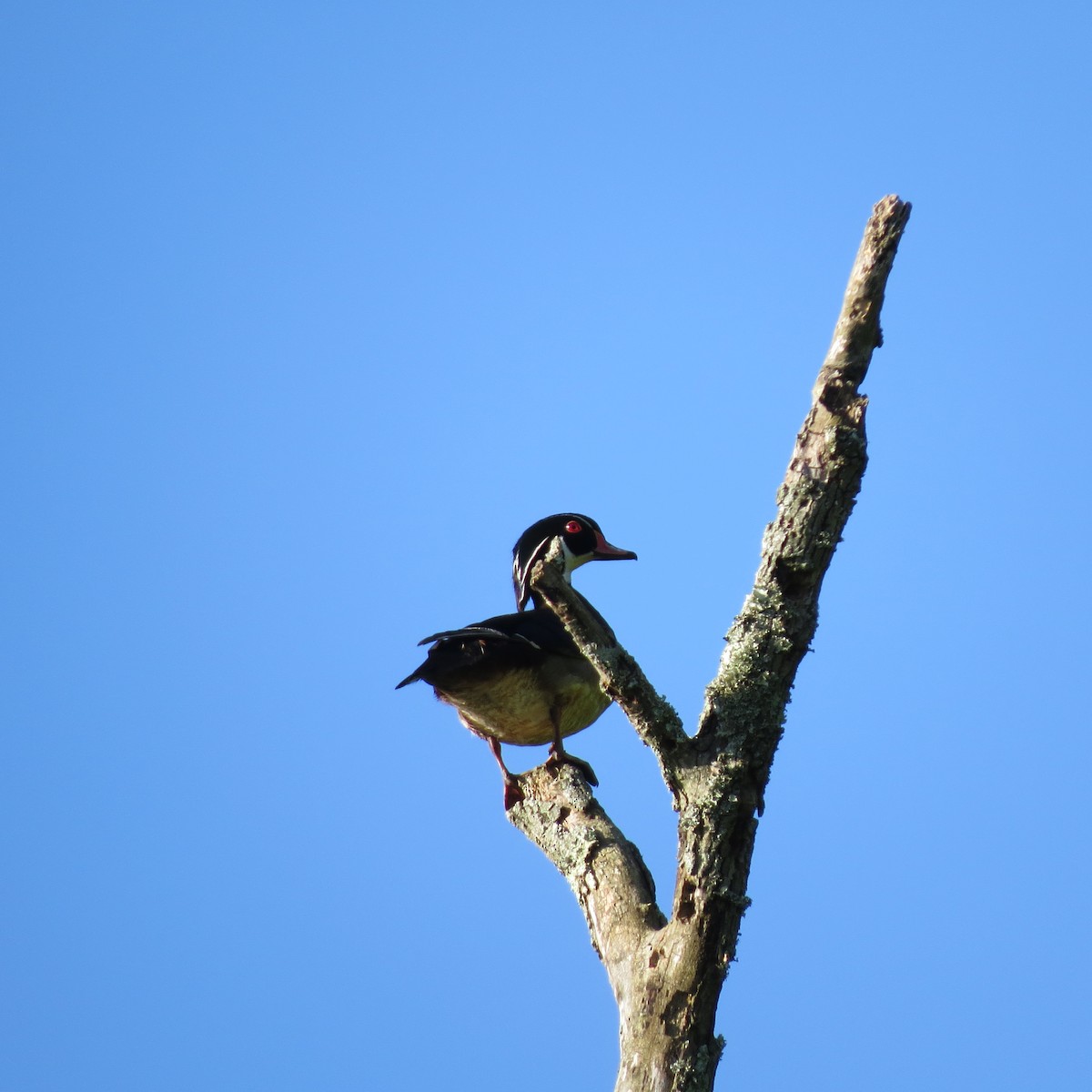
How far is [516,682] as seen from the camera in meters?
6.02

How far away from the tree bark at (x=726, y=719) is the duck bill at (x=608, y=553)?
341cm

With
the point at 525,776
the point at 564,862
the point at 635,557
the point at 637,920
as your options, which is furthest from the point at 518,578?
the point at 637,920

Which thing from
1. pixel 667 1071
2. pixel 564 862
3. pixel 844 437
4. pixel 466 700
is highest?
pixel 466 700

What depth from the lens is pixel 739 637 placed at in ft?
13.6

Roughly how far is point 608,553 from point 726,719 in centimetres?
362

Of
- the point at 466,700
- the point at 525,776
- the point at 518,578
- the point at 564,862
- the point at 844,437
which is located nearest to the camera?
the point at 844,437

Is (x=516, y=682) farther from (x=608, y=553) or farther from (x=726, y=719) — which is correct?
(x=726, y=719)

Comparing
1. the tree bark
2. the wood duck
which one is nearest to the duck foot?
the wood duck

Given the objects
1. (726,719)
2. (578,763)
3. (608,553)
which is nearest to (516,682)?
(578,763)

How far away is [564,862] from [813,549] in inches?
66.5

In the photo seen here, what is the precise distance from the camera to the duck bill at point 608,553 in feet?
24.9

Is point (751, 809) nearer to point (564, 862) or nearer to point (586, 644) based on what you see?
point (586, 644)

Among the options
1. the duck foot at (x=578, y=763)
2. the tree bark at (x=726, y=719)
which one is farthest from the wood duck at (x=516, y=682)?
the tree bark at (x=726, y=719)

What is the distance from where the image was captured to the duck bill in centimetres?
759
